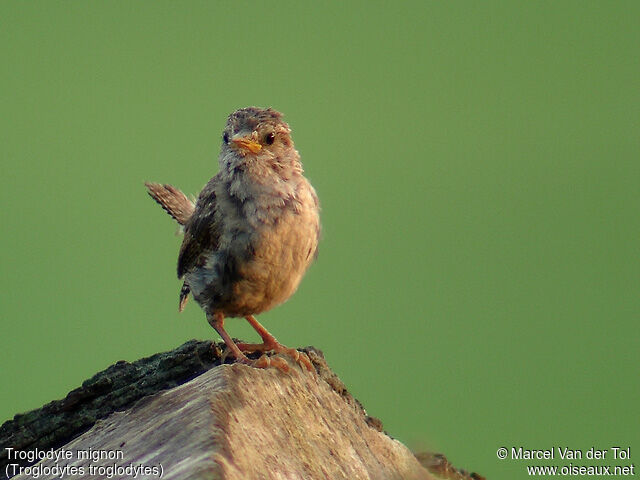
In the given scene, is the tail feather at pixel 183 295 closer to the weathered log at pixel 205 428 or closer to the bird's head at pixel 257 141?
the bird's head at pixel 257 141

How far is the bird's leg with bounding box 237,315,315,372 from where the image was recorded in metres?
3.98

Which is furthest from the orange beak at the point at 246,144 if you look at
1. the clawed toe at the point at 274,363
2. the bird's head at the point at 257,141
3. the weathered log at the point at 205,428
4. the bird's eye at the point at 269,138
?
the clawed toe at the point at 274,363

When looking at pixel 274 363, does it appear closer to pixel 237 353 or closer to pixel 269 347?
pixel 237 353

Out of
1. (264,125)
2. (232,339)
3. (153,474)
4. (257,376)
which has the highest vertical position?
(264,125)

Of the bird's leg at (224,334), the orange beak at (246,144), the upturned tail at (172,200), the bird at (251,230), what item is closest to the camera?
the bird's leg at (224,334)

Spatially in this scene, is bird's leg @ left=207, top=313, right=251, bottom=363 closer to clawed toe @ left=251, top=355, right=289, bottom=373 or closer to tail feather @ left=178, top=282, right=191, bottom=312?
tail feather @ left=178, top=282, right=191, bottom=312

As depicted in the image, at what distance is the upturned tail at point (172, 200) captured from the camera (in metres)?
6.42

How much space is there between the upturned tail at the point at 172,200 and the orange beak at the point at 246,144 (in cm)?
140

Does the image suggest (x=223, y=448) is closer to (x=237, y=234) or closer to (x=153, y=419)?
(x=153, y=419)

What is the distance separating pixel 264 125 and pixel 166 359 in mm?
1999

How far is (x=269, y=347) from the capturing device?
15.7 feet

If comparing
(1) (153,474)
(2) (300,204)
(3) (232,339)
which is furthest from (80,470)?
(2) (300,204)

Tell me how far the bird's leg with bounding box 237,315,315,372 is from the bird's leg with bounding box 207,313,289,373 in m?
0.10

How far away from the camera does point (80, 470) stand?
116 inches
